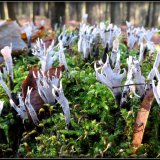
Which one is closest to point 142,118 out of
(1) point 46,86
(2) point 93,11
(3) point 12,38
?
(1) point 46,86

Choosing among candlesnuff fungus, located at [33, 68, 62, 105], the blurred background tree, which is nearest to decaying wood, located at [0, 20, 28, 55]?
candlesnuff fungus, located at [33, 68, 62, 105]

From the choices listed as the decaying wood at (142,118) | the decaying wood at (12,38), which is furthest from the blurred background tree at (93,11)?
the decaying wood at (142,118)

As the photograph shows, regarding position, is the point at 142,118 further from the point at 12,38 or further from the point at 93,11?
the point at 93,11

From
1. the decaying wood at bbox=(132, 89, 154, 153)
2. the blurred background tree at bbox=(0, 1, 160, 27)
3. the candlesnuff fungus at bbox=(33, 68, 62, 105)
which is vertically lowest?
the blurred background tree at bbox=(0, 1, 160, 27)

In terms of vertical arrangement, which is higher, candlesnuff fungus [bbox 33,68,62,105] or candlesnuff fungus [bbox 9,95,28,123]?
candlesnuff fungus [bbox 33,68,62,105]

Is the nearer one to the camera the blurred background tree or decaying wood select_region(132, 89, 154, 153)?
decaying wood select_region(132, 89, 154, 153)

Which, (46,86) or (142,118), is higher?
(46,86)

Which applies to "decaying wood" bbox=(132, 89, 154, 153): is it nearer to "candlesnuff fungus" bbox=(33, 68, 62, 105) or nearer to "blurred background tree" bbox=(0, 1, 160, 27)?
"candlesnuff fungus" bbox=(33, 68, 62, 105)
